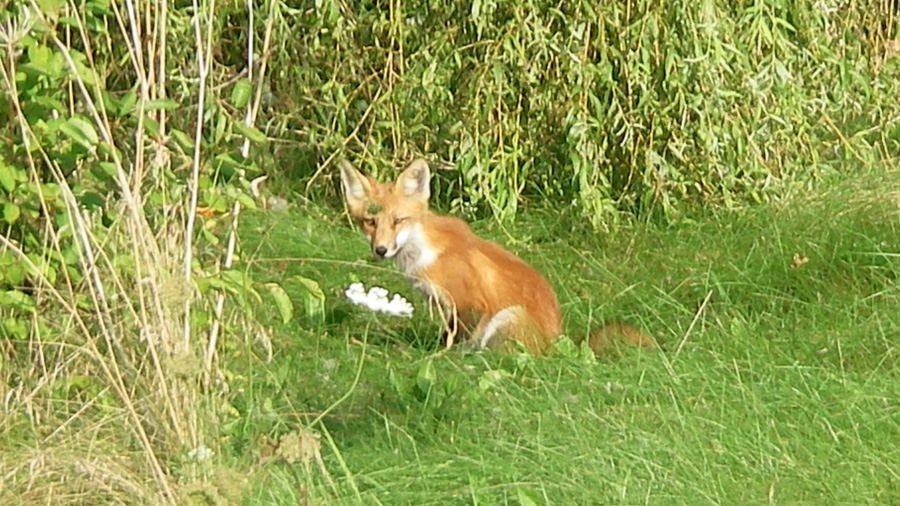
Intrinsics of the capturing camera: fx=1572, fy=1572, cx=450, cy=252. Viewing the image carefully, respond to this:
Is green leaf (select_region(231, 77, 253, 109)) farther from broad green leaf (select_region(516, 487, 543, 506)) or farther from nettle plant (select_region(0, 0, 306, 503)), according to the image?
broad green leaf (select_region(516, 487, 543, 506))

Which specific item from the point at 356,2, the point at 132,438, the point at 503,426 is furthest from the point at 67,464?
the point at 356,2

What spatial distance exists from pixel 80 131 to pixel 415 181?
256 centimetres

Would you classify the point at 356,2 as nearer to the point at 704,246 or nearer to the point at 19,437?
the point at 704,246

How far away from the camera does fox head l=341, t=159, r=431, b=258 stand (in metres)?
6.21

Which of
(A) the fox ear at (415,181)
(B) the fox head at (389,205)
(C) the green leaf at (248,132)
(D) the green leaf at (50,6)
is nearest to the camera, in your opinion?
(D) the green leaf at (50,6)

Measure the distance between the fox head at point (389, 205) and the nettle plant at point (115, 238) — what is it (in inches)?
65.1

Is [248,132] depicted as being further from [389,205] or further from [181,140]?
[389,205]

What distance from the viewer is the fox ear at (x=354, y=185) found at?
6328 millimetres

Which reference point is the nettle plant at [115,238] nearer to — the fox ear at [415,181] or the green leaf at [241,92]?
the green leaf at [241,92]

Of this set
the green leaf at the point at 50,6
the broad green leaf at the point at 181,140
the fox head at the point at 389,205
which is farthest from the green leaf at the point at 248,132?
the fox head at the point at 389,205

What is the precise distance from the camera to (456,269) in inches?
237

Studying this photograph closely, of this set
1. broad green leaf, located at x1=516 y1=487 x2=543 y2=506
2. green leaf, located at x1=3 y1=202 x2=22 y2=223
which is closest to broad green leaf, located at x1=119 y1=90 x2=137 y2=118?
green leaf, located at x1=3 y1=202 x2=22 y2=223

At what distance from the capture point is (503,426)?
174 inches

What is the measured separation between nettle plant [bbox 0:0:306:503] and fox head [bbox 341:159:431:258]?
1653 millimetres
